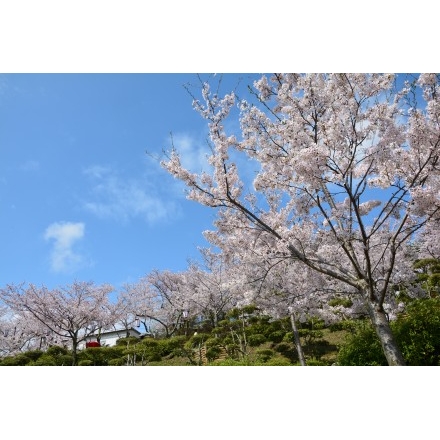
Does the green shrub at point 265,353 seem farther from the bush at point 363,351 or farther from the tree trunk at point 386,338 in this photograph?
the tree trunk at point 386,338

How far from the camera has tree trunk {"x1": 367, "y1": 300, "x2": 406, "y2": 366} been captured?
3855 millimetres

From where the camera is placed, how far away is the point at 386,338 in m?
3.92

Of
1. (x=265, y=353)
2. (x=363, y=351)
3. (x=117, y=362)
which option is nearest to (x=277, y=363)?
(x=265, y=353)

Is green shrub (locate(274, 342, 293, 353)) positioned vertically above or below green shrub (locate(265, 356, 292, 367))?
above

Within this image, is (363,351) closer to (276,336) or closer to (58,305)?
(276,336)

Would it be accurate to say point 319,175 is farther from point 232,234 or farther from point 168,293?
point 168,293

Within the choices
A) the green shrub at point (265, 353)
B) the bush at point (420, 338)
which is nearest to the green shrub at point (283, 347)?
the green shrub at point (265, 353)

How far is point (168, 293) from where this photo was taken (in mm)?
18938

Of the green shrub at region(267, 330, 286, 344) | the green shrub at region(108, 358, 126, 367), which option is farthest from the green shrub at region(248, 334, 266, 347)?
the green shrub at region(108, 358, 126, 367)

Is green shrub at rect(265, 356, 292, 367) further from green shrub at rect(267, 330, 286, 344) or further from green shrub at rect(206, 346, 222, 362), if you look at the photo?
green shrub at rect(206, 346, 222, 362)

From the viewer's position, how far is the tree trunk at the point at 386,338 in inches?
152

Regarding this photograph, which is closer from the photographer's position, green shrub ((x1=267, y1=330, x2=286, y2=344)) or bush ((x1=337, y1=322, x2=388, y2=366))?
bush ((x1=337, y1=322, x2=388, y2=366))
